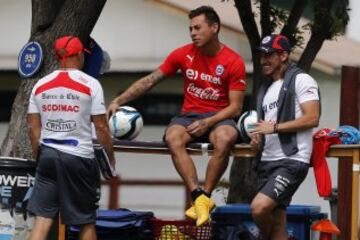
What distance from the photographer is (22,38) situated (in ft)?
55.2

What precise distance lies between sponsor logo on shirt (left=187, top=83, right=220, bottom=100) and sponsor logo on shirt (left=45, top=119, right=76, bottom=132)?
1.36 m

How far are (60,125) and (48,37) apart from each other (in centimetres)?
168

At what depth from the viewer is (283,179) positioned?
25.8 ft

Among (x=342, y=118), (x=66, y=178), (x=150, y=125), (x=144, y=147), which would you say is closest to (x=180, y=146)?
(x=144, y=147)

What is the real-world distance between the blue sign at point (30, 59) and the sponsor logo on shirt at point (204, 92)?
54.1 inches

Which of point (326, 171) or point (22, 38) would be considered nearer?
point (326, 171)

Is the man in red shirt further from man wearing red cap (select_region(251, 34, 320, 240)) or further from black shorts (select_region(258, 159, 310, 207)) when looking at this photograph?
black shorts (select_region(258, 159, 310, 207))

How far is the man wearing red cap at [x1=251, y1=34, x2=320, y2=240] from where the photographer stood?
25.8 ft

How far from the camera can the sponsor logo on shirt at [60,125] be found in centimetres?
781

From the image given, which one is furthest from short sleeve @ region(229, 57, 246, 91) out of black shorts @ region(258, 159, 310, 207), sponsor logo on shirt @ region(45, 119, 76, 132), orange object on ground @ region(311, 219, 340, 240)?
sponsor logo on shirt @ region(45, 119, 76, 132)

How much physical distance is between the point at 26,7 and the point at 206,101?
855 cm

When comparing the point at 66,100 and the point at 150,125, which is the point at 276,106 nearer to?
the point at 66,100

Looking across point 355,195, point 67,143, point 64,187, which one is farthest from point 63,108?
point 355,195

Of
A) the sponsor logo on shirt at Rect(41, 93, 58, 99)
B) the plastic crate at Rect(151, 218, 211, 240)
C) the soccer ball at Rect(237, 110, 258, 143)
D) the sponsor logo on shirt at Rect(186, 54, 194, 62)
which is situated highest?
the sponsor logo on shirt at Rect(186, 54, 194, 62)
